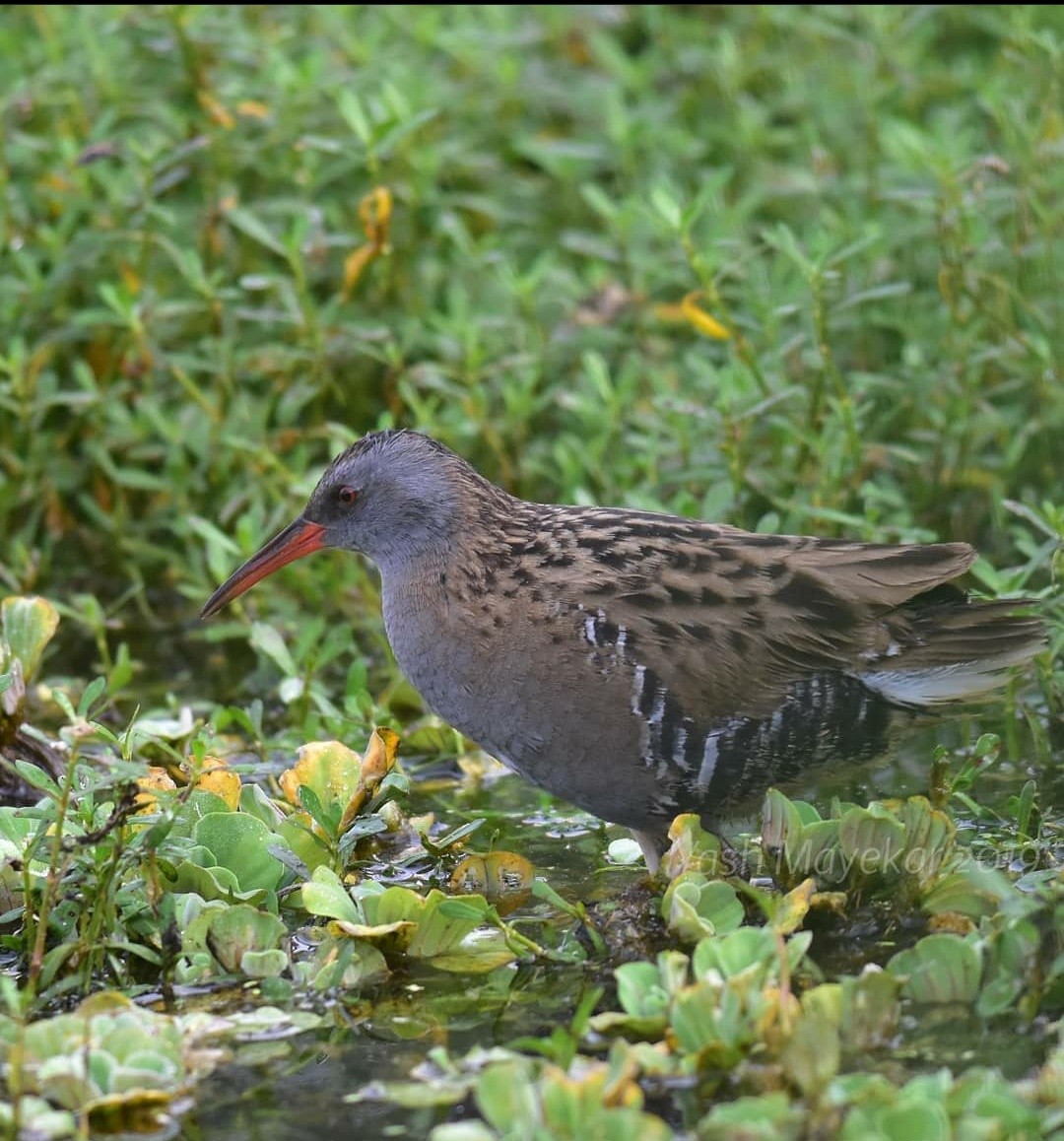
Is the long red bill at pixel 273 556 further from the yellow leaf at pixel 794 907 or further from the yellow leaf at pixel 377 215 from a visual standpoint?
the yellow leaf at pixel 377 215

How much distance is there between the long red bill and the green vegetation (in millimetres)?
319

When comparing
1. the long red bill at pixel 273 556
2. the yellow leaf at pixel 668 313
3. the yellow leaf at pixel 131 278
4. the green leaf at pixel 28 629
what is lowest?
the green leaf at pixel 28 629

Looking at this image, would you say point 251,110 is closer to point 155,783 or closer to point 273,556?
point 273,556

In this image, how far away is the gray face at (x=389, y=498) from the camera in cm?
476

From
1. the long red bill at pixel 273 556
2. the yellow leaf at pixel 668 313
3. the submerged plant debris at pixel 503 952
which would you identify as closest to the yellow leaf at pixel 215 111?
the yellow leaf at pixel 668 313

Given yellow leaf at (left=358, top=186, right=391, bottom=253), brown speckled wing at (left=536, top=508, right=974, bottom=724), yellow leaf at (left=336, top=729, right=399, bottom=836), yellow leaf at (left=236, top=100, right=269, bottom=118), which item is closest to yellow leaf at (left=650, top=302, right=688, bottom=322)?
yellow leaf at (left=358, top=186, right=391, bottom=253)

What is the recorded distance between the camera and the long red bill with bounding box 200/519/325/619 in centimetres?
500

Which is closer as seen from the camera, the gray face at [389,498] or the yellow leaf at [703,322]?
the gray face at [389,498]

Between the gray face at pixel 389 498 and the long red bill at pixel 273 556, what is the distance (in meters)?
0.04

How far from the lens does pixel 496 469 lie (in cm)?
659

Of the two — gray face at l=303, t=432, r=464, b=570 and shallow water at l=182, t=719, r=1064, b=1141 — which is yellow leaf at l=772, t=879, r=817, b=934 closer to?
shallow water at l=182, t=719, r=1064, b=1141

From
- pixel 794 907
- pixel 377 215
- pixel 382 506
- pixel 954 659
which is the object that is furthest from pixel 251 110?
pixel 794 907

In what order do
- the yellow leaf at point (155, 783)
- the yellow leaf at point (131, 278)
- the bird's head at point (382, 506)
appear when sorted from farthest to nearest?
the yellow leaf at point (131, 278)
the bird's head at point (382, 506)
the yellow leaf at point (155, 783)

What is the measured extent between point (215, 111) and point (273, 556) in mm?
2661
